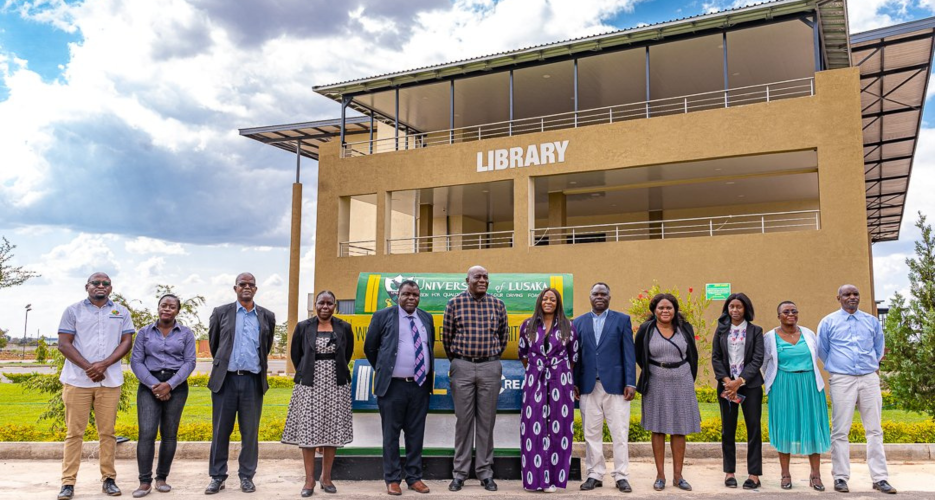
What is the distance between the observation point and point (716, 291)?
17641 millimetres

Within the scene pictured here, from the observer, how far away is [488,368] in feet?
23.2

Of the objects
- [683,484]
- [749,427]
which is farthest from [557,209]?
[683,484]

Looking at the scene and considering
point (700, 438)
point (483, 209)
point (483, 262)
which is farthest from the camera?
point (483, 209)

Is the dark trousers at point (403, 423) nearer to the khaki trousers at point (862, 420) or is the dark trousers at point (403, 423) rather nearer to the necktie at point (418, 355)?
the necktie at point (418, 355)

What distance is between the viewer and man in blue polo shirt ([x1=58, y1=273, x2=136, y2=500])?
6.79m

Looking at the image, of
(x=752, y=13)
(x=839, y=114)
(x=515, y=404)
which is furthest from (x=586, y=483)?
(x=752, y=13)

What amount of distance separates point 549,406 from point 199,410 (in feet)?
30.0

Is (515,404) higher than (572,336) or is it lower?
lower

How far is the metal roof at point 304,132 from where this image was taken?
26556 millimetres

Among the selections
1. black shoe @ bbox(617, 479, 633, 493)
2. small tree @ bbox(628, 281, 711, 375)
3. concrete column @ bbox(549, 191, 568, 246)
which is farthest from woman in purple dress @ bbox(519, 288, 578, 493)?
concrete column @ bbox(549, 191, 568, 246)

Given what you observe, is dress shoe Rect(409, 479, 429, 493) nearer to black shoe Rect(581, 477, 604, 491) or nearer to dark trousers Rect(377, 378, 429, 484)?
dark trousers Rect(377, 378, 429, 484)

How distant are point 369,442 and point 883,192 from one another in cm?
3180

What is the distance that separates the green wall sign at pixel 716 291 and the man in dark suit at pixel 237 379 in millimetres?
12878

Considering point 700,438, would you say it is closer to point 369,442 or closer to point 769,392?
point 769,392
